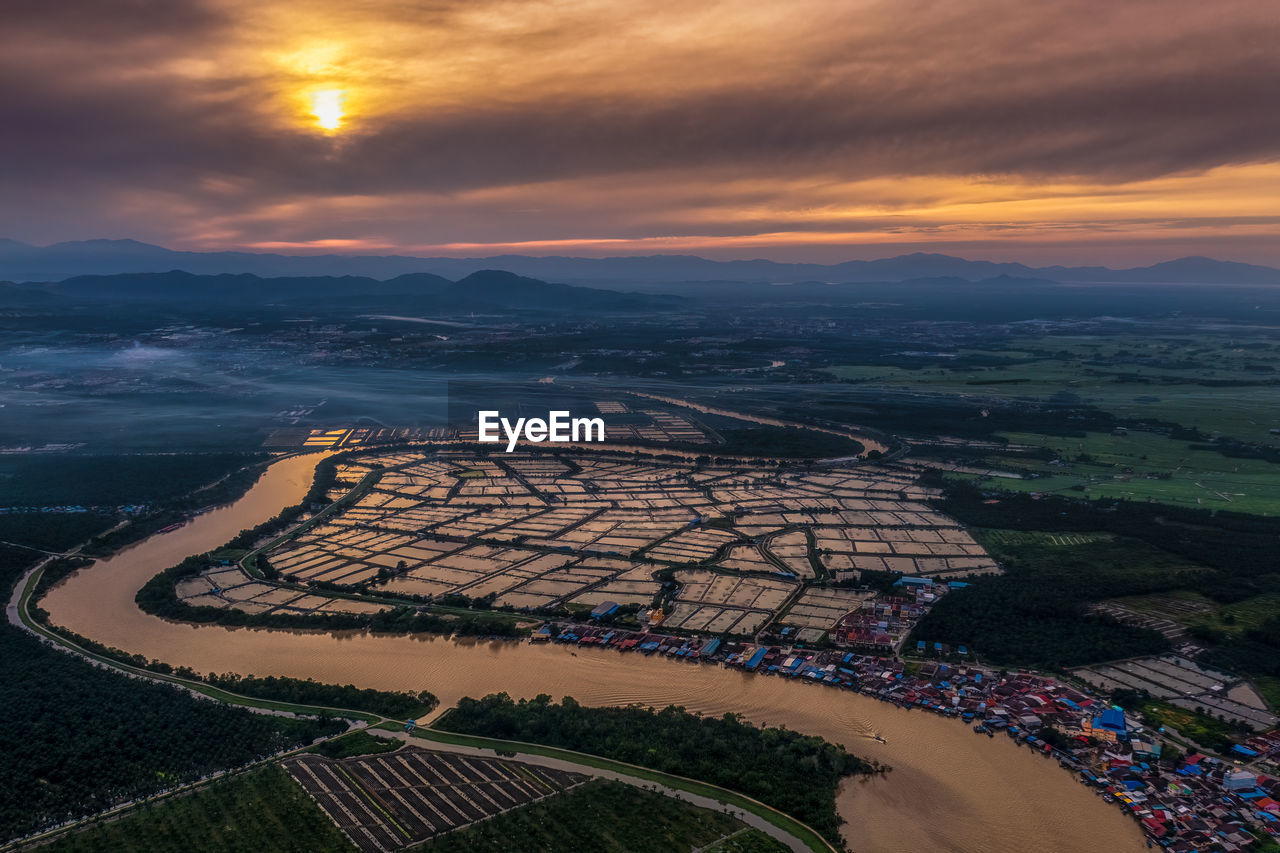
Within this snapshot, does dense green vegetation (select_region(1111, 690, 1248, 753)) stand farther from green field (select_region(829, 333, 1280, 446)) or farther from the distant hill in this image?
the distant hill

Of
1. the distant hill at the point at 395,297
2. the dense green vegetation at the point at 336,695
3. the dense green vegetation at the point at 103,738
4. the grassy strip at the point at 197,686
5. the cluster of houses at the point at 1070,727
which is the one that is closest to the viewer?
the cluster of houses at the point at 1070,727

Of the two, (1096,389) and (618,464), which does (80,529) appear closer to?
(618,464)

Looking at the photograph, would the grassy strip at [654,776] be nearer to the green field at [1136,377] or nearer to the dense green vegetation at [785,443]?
the dense green vegetation at [785,443]

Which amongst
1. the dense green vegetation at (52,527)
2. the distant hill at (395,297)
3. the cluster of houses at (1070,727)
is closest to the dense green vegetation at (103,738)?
the cluster of houses at (1070,727)

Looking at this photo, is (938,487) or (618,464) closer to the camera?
(938,487)

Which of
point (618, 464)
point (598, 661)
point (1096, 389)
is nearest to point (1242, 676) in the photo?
point (598, 661)

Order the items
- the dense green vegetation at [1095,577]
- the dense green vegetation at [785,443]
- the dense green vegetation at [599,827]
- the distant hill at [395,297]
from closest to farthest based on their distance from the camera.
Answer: the dense green vegetation at [599,827] → the dense green vegetation at [1095,577] → the dense green vegetation at [785,443] → the distant hill at [395,297]

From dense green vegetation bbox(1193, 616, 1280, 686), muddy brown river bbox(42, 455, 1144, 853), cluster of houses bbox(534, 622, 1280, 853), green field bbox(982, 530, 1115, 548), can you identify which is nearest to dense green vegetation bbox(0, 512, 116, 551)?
muddy brown river bbox(42, 455, 1144, 853)
